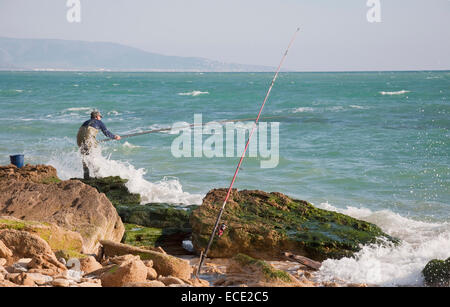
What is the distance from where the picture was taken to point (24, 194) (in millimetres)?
6469

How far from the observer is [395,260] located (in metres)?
6.20

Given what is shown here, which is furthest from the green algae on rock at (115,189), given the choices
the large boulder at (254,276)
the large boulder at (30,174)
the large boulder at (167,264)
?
the large boulder at (254,276)

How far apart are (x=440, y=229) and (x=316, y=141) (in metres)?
10.0

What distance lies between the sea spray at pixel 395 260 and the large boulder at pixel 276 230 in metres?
0.16

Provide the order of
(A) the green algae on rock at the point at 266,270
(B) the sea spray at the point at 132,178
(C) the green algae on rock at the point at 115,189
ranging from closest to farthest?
1. (A) the green algae on rock at the point at 266,270
2. (C) the green algae on rock at the point at 115,189
3. (B) the sea spray at the point at 132,178

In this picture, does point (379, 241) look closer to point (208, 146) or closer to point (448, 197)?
point (448, 197)

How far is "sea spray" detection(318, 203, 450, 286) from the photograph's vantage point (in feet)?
18.4

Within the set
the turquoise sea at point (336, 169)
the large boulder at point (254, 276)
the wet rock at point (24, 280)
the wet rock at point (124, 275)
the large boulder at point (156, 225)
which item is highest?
the wet rock at point (24, 280)

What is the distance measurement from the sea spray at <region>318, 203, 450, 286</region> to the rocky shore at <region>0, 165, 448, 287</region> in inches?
5.6

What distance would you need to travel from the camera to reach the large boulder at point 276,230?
20.1 ft

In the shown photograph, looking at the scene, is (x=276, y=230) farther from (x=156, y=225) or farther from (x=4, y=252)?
(x=4, y=252)

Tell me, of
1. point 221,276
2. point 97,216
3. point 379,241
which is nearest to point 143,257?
point 221,276

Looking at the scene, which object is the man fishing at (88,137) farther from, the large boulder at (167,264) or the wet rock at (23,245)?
the wet rock at (23,245)

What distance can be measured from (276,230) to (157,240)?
1.51 m
